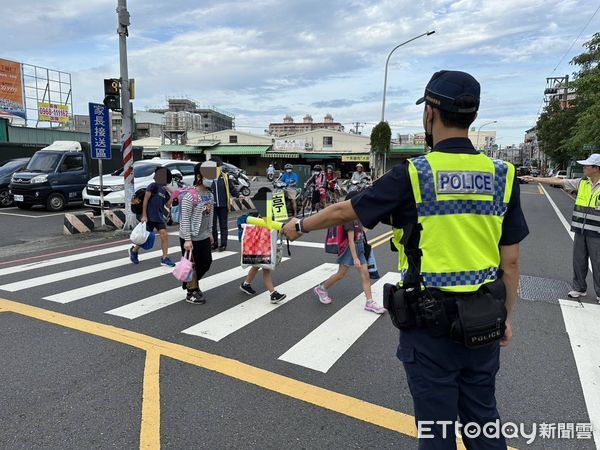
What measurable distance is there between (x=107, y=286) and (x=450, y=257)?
217 inches

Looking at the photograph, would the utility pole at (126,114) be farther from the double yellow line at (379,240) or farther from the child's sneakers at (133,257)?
the double yellow line at (379,240)

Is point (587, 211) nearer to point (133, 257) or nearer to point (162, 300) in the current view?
point (162, 300)

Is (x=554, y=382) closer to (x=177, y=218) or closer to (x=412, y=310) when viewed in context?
(x=412, y=310)

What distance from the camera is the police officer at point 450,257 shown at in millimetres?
1809

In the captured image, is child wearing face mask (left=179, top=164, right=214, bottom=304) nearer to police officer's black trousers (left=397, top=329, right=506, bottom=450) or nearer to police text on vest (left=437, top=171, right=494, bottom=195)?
police officer's black trousers (left=397, top=329, right=506, bottom=450)

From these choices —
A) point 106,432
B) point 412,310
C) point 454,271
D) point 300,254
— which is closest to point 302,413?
point 106,432

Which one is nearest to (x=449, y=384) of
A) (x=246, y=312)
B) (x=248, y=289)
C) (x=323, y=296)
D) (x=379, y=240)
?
(x=246, y=312)

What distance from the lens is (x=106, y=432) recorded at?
2.79 meters

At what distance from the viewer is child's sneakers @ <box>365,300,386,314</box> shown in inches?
199

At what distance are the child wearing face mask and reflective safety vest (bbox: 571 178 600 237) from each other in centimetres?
485

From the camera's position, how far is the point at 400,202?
1.86m

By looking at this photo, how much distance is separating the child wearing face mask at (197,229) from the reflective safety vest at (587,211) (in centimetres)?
485

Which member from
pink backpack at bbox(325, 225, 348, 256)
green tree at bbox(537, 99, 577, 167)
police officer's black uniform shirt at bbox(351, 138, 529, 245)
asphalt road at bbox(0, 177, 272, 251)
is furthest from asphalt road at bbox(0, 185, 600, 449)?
green tree at bbox(537, 99, 577, 167)

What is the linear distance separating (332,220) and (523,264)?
22.6ft
